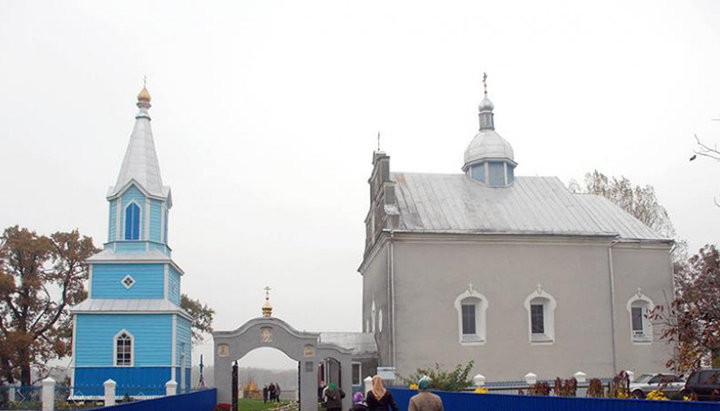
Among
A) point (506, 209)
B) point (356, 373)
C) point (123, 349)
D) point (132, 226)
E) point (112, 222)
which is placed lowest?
point (356, 373)

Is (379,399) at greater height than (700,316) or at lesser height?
lesser

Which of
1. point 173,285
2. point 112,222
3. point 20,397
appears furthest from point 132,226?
point 20,397

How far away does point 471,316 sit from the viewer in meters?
32.0

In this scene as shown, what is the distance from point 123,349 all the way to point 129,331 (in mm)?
768

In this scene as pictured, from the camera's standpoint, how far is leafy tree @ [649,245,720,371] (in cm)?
2045

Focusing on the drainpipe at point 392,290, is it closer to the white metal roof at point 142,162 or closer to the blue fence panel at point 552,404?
the blue fence panel at point 552,404

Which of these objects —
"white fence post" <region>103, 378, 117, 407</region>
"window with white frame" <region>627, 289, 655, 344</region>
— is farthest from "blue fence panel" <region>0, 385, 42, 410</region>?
"window with white frame" <region>627, 289, 655, 344</region>

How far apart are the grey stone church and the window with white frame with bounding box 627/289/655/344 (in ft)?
0.15

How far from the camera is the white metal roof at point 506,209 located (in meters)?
32.9

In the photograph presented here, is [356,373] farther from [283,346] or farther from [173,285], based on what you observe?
[173,285]

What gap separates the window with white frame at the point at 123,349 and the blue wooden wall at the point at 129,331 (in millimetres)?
158

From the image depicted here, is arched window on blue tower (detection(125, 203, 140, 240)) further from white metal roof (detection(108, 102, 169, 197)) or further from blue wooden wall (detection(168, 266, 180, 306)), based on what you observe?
blue wooden wall (detection(168, 266, 180, 306))

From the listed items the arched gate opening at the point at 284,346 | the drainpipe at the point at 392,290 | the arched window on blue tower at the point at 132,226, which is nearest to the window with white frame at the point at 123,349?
the arched window on blue tower at the point at 132,226

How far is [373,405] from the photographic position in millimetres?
12008
